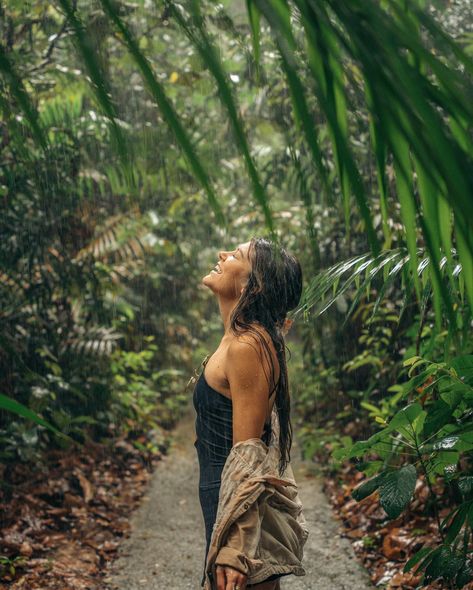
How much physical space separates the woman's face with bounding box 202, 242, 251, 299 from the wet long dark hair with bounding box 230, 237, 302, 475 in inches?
1.0

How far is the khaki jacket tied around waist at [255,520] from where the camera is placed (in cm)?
212

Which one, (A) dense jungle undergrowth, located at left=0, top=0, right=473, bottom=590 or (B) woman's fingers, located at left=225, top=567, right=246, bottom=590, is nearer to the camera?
(A) dense jungle undergrowth, located at left=0, top=0, right=473, bottom=590

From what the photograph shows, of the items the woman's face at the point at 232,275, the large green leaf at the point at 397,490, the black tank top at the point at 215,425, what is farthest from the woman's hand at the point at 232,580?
the woman's face at the point at 232,275

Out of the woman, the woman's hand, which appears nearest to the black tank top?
the woman

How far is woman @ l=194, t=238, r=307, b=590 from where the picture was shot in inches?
88.0

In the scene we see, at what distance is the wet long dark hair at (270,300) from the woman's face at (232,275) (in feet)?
0.08

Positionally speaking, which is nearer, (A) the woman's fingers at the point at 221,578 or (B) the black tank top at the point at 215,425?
(A) the woman's fingers at the point at 221,578

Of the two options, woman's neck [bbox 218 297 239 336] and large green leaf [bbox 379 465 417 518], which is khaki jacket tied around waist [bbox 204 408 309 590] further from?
woman's neck [bbox 218 297 239 336]

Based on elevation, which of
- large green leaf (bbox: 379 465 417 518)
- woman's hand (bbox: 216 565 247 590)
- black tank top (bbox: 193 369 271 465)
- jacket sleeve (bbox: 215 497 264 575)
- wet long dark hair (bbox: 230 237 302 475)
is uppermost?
wet long dark hair (bbox: 230 237 302 475)

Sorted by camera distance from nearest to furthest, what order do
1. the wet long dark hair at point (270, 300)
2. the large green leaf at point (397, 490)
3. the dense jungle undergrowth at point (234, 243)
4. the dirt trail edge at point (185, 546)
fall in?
the dense jungle undergrowth at point (234, 243)
the large green leaf at point (397, 490)
the wet long dark hair at point (270, 300)
the dirt trail edge at point (185, 546)

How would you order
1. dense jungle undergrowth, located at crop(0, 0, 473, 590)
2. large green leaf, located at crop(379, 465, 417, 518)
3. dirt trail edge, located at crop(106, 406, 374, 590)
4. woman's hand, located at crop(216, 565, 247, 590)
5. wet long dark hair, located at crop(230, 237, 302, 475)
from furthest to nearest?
dirt trail edge, located at crop(106, 406, 374, 590), wet long dark hair, located at crop(230, 237, 302, 475), large green leaf, located at crop(379, 465, 417, 518), woman's hand, located at crop(216, 565, 247, 590), dense jungle undergrowth, located at crop(0, 0, 473, 590)

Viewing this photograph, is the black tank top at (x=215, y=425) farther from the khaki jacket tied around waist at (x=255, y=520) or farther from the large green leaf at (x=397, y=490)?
the large green leaf at (x=397, y=490)

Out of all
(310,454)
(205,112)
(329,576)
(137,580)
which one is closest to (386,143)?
(329,576)

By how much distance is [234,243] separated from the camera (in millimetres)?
12102
